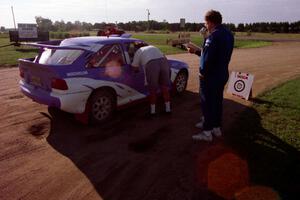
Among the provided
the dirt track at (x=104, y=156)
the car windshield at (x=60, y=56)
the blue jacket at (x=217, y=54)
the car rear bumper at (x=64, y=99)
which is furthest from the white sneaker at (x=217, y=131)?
the car windshield at (x=60, y=56)

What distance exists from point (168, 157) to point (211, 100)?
1342mm

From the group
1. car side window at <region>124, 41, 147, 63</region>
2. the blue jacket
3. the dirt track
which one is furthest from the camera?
car side window at <region>124, 41, 147, 63</region>

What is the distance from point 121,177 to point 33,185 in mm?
1164

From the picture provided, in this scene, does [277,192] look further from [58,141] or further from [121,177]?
[58,141]

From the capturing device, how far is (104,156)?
467 centimetres

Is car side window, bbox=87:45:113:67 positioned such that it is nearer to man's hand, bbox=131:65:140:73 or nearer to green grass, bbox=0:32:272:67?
man's hand, bbox=131:65:140:73

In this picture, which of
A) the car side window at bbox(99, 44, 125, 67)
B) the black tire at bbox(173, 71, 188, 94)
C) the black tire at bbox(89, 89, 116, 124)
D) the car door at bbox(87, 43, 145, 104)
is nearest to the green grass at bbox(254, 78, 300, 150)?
Result: the black tire at bbox(173, 71, 188, 94)

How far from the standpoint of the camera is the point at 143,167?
432 cm

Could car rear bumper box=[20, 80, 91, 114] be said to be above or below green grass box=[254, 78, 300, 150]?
above

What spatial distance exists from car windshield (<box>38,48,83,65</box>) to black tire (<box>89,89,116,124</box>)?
0.82m

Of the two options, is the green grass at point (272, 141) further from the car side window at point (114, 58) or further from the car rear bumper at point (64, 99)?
the car rear bumper at point (64, 99)

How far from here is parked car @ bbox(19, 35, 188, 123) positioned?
17.5 ft

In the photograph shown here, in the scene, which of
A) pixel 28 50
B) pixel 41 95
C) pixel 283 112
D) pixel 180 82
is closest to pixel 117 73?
pixel 41 95

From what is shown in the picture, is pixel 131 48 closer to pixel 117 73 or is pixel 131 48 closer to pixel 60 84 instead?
pixel 117 73
